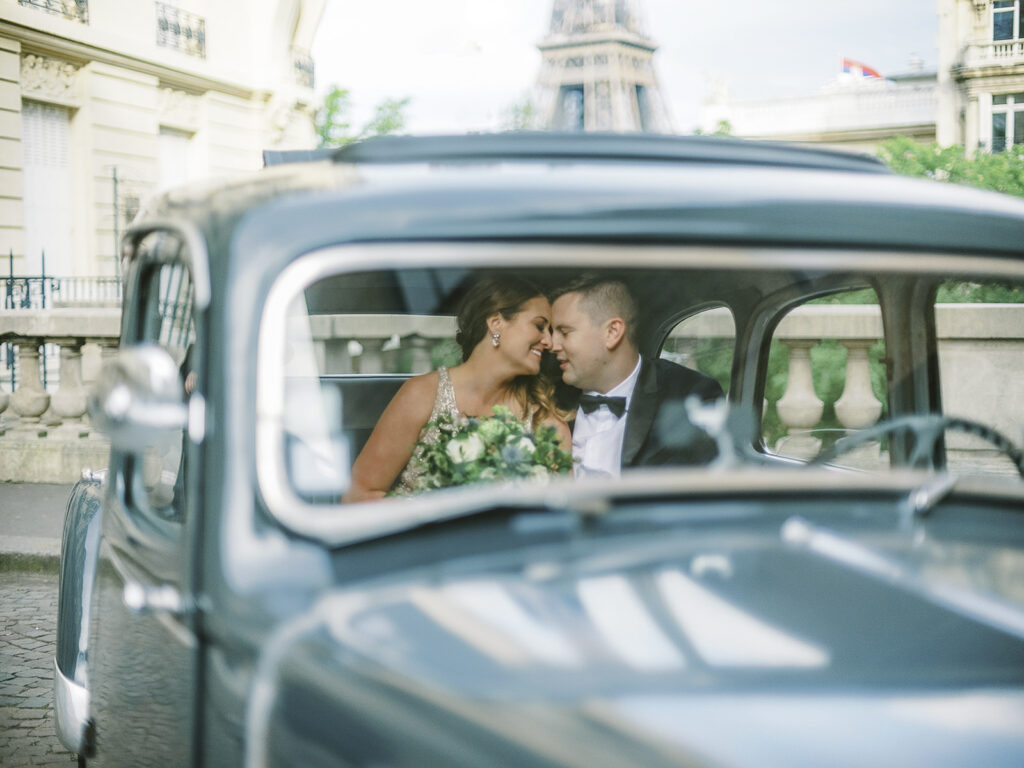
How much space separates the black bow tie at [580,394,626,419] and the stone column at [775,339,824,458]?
38 cm

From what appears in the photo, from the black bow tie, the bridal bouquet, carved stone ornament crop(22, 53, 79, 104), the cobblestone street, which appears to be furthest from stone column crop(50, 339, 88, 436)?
carved stone ornament crop(22, 53, 79, 104)

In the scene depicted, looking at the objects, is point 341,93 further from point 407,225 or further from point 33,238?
point 407,225

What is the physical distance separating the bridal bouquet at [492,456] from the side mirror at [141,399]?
0.75 m

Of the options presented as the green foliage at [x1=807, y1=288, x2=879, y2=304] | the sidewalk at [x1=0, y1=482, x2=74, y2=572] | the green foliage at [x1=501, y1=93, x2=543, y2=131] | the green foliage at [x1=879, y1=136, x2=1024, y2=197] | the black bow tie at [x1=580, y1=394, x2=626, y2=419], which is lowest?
the sidewalk at [x1=0, y1=482, x2=74, y2=572]

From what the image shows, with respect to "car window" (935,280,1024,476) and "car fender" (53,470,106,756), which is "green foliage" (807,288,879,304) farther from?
"car fender" (53,470,106,756)

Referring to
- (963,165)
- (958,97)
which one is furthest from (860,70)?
(963,165)

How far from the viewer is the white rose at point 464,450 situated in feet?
7.95

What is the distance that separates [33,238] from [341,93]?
66.9 ft

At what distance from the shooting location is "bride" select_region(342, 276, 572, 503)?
3.04 m

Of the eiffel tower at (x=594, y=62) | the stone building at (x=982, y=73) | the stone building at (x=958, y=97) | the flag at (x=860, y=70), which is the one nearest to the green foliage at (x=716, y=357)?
the eiffel tower at (x=594, y=62)

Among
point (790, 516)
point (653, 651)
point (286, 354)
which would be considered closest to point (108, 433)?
point (286, 354)

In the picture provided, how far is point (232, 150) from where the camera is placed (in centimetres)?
2456

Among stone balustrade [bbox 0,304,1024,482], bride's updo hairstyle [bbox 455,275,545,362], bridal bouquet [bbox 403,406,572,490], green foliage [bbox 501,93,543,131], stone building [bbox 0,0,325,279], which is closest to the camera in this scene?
stone balustrade [bbox 0,304,1024,482]

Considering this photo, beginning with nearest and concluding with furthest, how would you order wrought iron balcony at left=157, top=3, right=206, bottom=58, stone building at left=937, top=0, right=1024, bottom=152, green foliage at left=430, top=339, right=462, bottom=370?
green foliage at left=430, top=339, right=462, bottom=370 → wrought iron balcony at left=157, top=3, right=206, bottom=58 → stone building at left=937, top=0, right=1024, bottom=152
